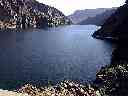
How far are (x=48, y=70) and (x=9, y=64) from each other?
708 inches

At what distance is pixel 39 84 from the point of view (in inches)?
2921

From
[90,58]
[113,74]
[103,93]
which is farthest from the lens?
[90,58]

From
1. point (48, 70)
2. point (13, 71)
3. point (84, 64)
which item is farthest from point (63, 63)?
point (13, 71)

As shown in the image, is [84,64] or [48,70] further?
[84,64]

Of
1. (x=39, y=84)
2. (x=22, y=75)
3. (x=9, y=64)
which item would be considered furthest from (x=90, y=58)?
(x=39, y=84)

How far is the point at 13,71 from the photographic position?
9062 cm

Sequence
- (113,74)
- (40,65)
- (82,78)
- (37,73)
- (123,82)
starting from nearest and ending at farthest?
1. (123,82)
2. (113,74)
3. (82,78)
4. (37,73)
5. (40,65)

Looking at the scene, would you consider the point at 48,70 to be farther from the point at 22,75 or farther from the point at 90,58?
the point at 90,58

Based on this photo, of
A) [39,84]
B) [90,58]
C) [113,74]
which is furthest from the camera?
[90,58]

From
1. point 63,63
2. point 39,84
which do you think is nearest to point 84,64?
point 63,63

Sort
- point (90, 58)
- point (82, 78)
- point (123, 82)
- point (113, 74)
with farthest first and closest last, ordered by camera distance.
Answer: point (90, 58)
point (82, 78)
point (113, 74)
point (123, 82)

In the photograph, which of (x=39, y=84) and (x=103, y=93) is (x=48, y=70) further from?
(x=103, y=93)

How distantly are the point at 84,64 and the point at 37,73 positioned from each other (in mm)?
22965

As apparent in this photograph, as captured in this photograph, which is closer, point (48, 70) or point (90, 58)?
point (48, 70)
